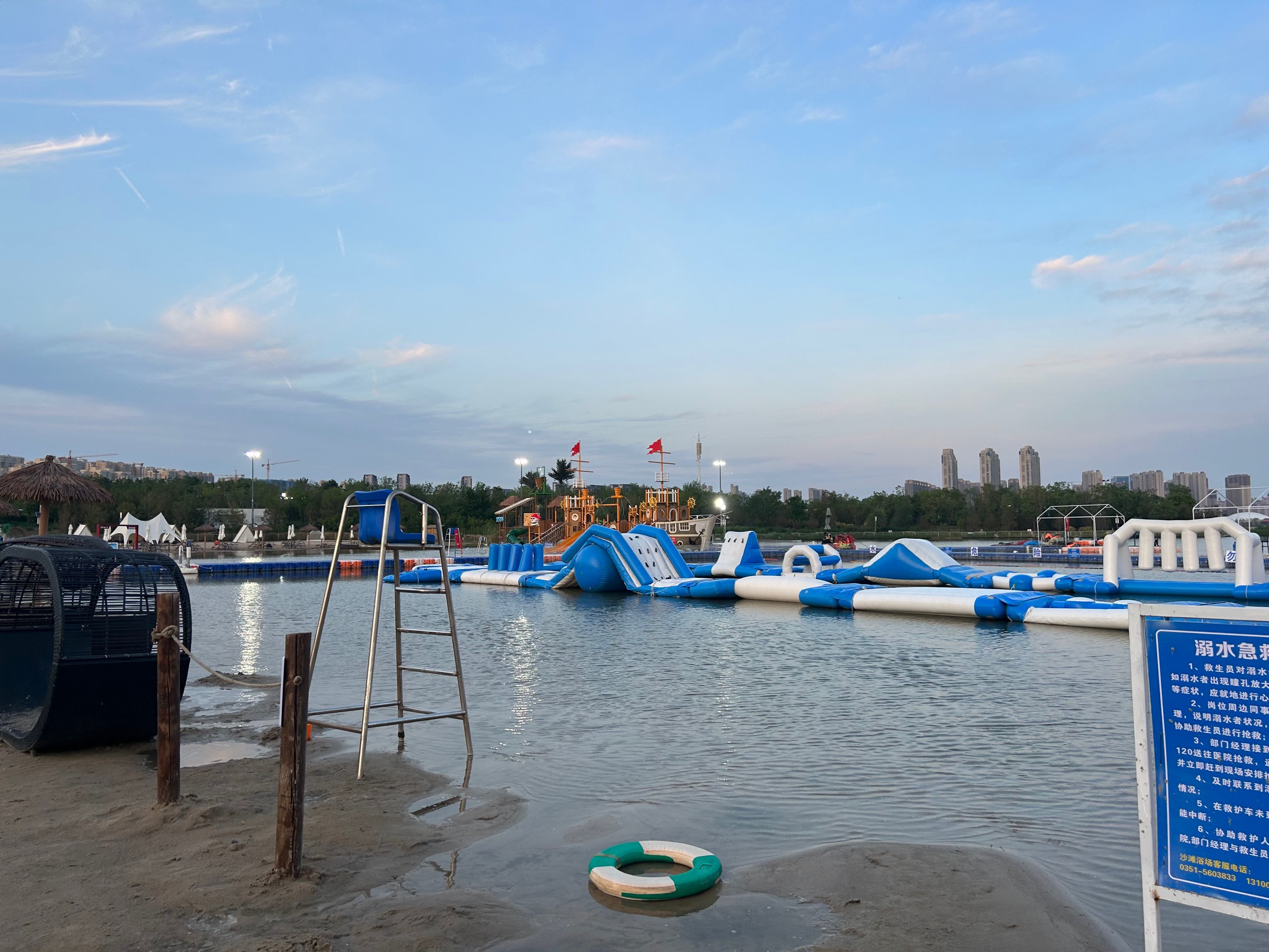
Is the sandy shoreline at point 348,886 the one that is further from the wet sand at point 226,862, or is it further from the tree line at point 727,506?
the tree line at point 727,506

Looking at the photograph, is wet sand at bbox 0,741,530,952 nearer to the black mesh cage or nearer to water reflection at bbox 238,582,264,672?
the black mesh cage

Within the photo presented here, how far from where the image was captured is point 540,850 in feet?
19.0

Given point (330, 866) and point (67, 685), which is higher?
point (67, 685)

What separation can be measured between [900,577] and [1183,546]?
7.24m

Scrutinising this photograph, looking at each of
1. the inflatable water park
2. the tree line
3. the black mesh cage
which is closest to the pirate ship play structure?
the inflatable water park

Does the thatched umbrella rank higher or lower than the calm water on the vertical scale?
higher

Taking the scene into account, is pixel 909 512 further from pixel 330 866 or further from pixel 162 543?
pixel 330 866

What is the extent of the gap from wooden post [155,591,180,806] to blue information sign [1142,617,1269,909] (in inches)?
245

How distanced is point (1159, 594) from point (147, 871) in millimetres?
23109

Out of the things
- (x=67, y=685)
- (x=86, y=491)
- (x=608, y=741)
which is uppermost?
(x=86, y=491)

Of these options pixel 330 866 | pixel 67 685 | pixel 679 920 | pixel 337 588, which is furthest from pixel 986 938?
pixel 337 588

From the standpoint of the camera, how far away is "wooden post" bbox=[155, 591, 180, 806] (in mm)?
6367

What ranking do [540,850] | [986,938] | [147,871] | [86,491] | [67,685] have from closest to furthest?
1. [986,938]
2. [147,871]
3. [540,850]
4. [67,685]
5. [86,491]

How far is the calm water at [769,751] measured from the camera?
5.14 metres
